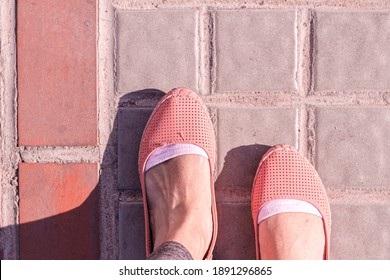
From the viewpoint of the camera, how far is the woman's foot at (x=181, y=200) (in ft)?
4.75

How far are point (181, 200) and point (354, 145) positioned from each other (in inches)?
21.9

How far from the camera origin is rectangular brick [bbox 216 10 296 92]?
1482 millimetres

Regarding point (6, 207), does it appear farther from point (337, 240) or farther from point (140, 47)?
point (337, 240)

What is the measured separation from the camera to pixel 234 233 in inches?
59.9

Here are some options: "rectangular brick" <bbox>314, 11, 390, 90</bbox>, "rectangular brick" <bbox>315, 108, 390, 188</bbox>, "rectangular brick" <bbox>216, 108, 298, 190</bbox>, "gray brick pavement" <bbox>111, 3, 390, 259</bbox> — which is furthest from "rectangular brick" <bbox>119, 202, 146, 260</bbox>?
"rectangular brick" <bbox>314, 11, 390, 90</bbox>

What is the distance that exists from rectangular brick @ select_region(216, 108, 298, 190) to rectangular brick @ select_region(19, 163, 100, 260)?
41 centimetres

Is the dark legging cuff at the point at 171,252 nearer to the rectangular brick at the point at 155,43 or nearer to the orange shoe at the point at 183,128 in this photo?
the orange shoe at the point at 183,128

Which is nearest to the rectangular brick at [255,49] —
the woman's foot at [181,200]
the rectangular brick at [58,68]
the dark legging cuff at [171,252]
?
the woman's foot at [181,200]

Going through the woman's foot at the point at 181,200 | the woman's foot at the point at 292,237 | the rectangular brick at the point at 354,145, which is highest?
the rectangular brick at the point at 354,145

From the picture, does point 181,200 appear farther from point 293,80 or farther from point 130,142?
point 293,80

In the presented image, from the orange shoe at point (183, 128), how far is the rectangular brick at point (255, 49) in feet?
0.41

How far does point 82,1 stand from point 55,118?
1.21 feet

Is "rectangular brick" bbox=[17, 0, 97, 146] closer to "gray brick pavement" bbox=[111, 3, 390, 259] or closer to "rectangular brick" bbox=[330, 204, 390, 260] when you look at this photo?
"gray brick pavement" bbox=[111, 3, 390, 259]

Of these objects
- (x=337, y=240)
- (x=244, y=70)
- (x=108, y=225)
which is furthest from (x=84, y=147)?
(x=337, y=240)
